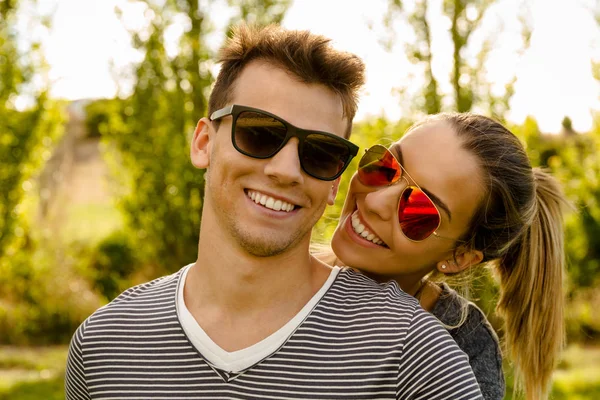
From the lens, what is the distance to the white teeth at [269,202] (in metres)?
2.28

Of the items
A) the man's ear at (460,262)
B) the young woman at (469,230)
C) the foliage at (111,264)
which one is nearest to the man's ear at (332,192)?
the young woman at (469,230)

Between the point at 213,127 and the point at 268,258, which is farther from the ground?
the point at 213,127

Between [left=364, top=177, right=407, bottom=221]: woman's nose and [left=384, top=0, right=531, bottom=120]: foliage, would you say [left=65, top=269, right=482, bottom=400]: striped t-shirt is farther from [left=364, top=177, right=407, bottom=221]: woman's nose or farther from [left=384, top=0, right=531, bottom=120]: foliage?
[left=384, top=0, right=531, bottom=120]: foliage

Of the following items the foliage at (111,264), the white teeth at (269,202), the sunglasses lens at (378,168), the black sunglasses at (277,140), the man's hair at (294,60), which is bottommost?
the foliage at (111,264)

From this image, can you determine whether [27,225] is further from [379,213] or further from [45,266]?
[379,213]

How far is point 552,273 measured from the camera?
Answer: 3.12m

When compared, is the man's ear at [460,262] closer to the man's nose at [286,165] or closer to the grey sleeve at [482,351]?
the grey sleeve at [482,351]

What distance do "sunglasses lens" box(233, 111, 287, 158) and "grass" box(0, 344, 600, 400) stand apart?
560 cm

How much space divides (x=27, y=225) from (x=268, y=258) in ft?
28.3

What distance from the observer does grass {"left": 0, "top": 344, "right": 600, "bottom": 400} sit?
745 centimetres

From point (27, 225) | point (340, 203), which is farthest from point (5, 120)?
point (340, 203)

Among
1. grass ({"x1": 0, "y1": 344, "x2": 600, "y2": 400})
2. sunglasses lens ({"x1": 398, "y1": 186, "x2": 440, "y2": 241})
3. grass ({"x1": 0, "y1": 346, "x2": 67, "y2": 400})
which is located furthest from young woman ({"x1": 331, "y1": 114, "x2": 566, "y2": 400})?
grass ({"x1": 0, "y1": 346, "x2": 67, "y2": 400})

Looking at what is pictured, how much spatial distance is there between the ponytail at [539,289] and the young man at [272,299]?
1078mm

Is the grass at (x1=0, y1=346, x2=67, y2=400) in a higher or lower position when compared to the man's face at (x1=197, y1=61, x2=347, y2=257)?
lower
